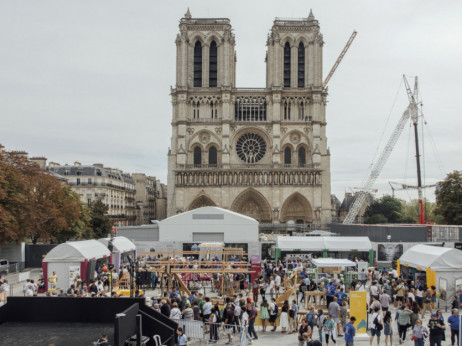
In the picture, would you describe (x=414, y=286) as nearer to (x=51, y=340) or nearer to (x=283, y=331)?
(x=283, y=331)

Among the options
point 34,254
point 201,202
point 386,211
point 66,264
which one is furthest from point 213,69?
point 66,264

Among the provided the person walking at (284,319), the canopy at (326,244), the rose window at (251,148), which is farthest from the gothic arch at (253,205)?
the person walking at (284,319)

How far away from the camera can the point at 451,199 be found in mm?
43062

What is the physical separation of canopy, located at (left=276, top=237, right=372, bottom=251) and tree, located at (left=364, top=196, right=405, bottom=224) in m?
44.6

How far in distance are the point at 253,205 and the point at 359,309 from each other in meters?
43.8

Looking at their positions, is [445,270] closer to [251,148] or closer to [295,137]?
[295,137]

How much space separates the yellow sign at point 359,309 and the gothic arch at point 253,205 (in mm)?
41491

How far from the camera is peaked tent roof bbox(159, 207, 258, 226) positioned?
121 ft

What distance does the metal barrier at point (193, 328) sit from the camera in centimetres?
1406

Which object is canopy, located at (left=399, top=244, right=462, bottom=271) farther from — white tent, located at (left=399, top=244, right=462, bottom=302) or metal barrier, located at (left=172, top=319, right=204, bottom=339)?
metal barrier, located at (left=172, top=319, right=204, bottom=339)

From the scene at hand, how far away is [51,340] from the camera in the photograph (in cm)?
953

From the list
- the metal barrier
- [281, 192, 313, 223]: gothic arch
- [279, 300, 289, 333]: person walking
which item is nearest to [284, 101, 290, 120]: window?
[281, 192, 313, 223]: gothic arch

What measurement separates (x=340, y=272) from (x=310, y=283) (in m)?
4.32

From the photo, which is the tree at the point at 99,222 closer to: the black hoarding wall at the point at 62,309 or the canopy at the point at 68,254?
the canopy at the point at 68,254
